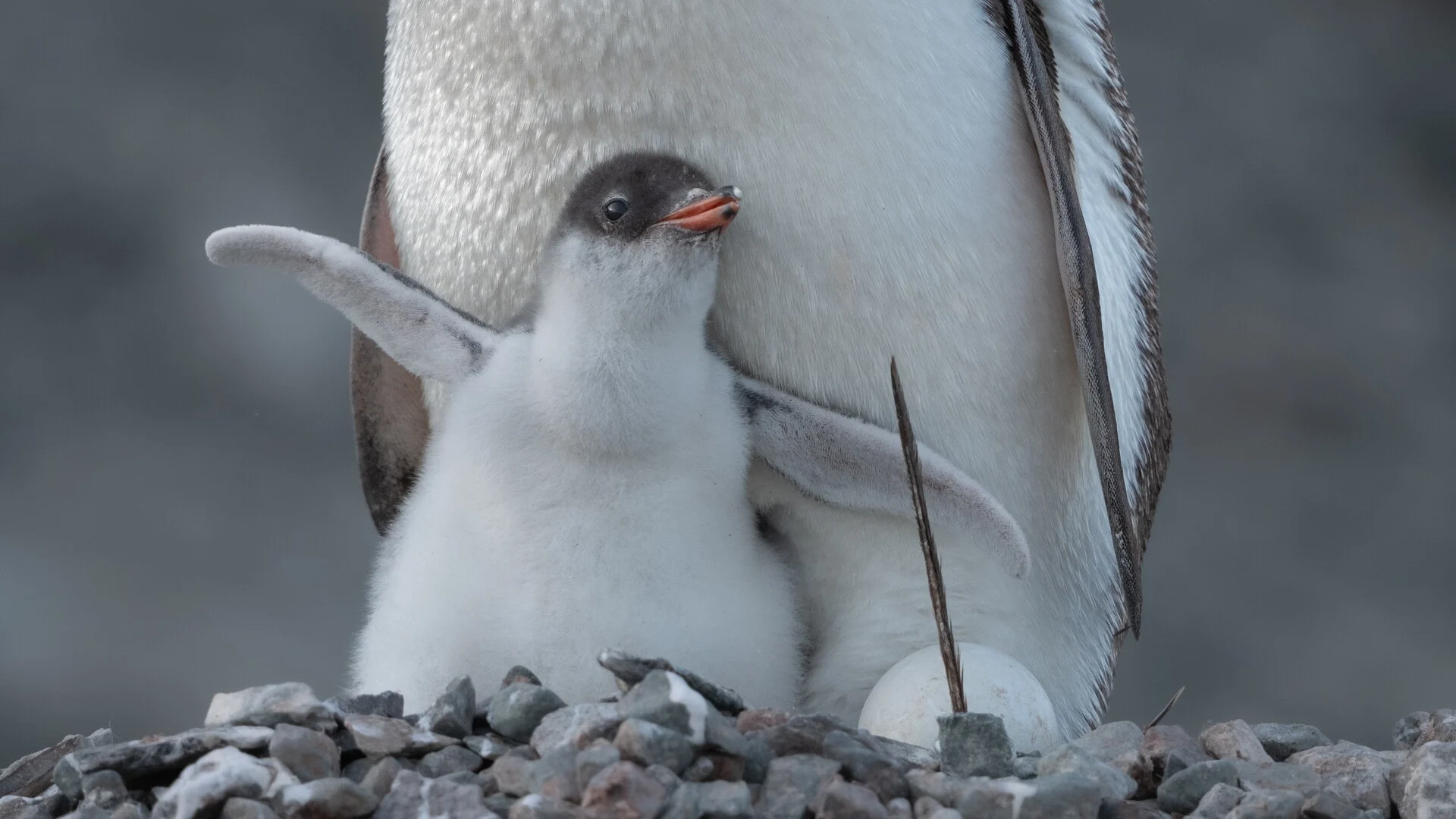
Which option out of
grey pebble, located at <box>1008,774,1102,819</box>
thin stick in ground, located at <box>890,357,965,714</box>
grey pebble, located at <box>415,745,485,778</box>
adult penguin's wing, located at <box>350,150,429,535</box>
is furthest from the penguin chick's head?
adult penguin's wing, located at <box>350,150,429,535</box>

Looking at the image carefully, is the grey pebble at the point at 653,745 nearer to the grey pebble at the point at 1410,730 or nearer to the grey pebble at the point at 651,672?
the grey pebble at the point at 651,672

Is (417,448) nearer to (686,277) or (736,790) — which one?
(686,277)

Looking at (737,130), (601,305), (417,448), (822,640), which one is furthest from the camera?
(417,448)

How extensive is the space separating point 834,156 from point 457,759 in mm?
653

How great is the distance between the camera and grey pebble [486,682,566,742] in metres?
1.07

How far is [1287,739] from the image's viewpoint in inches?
50.8

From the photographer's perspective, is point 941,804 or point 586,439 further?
point 586,439

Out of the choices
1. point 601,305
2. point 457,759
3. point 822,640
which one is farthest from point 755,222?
point 457,759

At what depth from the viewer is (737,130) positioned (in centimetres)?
140

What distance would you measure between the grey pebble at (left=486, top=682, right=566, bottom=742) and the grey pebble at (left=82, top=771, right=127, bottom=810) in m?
0.24

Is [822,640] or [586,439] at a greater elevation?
[586,439]

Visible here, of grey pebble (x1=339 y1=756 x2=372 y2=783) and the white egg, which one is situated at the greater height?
the white egg

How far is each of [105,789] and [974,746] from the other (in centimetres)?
57

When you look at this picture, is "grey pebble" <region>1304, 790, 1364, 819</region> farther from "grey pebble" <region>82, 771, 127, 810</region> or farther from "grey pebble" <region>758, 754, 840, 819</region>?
"grey pebble" <region>82, 771, 127, 810</region>
